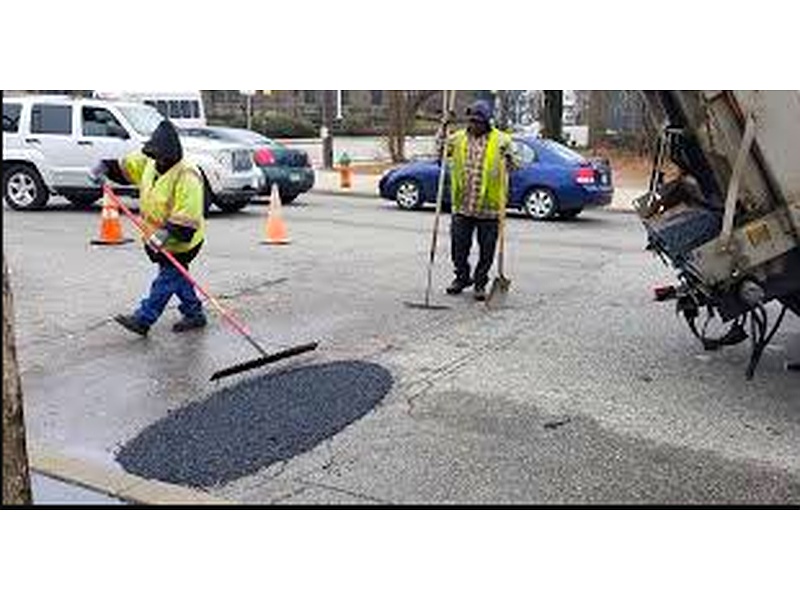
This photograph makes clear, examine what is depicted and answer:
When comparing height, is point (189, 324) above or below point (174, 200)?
below

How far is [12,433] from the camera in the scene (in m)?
3.29

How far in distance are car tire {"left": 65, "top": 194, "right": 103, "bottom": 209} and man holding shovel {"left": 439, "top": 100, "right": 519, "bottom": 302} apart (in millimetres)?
8461

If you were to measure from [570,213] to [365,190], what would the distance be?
264 inches

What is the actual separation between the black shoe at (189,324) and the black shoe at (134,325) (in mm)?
274

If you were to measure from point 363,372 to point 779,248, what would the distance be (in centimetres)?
265

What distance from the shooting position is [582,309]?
825cm

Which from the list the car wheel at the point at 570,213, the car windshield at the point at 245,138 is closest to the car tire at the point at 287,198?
the car windshield at the point at 245,138

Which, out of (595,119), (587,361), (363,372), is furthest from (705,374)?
(595,119)

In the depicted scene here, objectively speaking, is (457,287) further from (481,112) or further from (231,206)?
(231,206)

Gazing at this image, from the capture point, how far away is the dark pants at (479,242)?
8602mm

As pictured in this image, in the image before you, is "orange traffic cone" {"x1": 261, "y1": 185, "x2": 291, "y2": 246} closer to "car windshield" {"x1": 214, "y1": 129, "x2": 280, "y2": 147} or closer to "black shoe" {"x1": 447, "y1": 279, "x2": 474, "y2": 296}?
"black shoe" {"x1": 447, "y1": 279, "x2": 474, "y2": 296}

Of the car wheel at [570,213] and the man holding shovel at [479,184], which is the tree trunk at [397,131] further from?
the man holding shovel at [479,184]

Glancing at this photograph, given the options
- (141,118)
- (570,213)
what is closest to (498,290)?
(570,213)

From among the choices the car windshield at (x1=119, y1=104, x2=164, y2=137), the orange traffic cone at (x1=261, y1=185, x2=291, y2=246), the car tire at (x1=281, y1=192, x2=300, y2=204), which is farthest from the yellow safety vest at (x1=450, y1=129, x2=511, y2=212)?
the car tire at (x1=281, y1=192, x2=300, y2=204)
